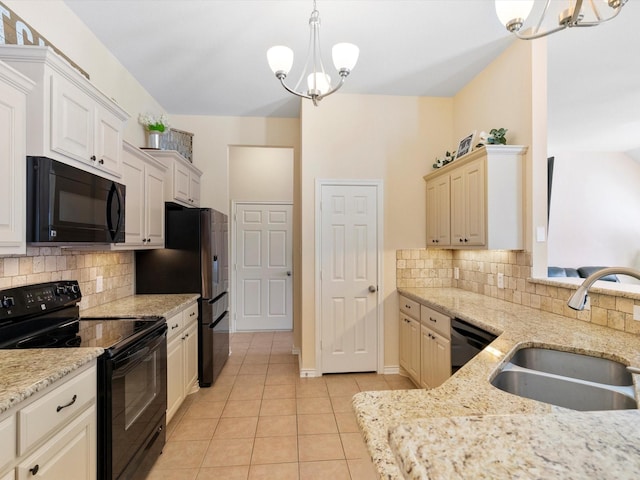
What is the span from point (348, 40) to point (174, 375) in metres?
2.95

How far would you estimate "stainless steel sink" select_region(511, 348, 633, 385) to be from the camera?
1326 millimetres

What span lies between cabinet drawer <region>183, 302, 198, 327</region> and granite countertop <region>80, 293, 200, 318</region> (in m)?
0.06

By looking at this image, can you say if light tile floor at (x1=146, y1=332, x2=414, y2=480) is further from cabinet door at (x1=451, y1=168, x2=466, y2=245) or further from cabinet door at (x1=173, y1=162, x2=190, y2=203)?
cabinet door at (x1=173, y1=162, x2=190, y2=203)

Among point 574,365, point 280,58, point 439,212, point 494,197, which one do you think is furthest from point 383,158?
point 574,365

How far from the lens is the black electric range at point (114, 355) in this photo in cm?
149

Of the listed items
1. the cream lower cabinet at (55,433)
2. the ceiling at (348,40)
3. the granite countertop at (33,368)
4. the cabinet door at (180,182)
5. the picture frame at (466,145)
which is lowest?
the cream lower cabinet at (55,433)

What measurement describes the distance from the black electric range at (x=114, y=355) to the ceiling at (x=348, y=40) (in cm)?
193

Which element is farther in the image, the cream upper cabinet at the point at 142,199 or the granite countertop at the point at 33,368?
the cream upper cabinet at the point at 142,199

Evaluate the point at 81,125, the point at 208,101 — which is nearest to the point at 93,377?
the point at 81,125

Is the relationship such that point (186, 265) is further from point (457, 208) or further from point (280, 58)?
point (457, 208)

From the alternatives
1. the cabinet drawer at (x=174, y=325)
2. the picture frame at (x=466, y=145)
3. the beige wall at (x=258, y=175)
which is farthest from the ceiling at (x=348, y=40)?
the cabinet drawer at (x=174, y=325)

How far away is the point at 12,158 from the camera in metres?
1.35

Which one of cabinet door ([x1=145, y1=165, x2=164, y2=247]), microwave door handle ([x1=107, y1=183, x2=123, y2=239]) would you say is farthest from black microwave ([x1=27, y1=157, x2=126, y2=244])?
cabinet door ([x1=145, y1=165, x2=164, y2=247])

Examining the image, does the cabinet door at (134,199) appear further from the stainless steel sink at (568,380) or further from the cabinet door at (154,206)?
the stainless steel sink at (568,380)
